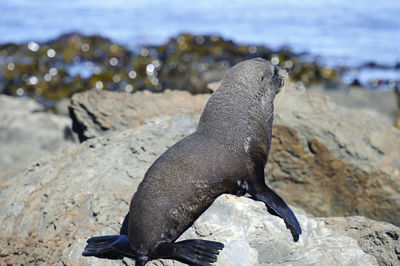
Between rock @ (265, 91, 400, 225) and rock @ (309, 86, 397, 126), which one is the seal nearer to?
rock @ (265, 91, 400, 225)

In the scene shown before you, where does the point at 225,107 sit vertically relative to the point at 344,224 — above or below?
above

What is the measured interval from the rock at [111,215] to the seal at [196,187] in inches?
3.3

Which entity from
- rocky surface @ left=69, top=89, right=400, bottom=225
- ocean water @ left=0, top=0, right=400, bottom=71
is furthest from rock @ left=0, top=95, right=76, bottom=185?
ocean water @ left=0, top=0, right=400, bottom=71

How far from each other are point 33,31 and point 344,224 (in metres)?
14.7

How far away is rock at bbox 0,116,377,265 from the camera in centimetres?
355

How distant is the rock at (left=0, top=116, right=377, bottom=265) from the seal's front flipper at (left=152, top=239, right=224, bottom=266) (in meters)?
0.06

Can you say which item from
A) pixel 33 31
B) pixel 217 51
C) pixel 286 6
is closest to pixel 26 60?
pixel 217 51

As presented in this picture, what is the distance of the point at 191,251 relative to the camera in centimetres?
338

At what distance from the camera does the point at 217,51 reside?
11.6 m

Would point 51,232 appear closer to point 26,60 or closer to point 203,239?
point 203,239

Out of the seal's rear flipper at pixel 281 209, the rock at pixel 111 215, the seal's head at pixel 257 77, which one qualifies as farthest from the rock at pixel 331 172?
the seal's rear flipper at pixel 281 209

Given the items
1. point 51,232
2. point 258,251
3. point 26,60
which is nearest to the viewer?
point 258,251

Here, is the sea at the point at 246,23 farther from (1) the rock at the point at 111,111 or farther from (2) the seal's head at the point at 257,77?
(2) the seal's head at the point at 257,77

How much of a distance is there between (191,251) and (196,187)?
49 cm
